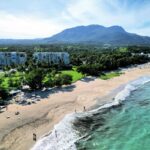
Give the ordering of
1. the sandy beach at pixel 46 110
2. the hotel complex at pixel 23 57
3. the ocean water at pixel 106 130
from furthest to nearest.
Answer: the hotel complex at pixel 23 57 < the sandy beach at pixel 46 110 < the ocean water at pixel 106 130

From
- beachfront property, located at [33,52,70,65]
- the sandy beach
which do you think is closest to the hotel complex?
beachfront property, located at [33,52,70,65]

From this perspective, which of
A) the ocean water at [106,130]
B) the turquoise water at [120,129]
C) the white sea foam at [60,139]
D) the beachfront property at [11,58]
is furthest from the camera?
the beachfront property at [11,58]

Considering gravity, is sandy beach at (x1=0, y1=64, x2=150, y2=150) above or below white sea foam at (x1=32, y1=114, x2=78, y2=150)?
below

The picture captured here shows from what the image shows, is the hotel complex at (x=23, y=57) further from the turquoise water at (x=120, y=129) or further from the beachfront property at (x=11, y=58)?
the turquoise water at (x=120, y=129)

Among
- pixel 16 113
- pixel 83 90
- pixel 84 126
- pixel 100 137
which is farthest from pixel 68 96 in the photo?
pixel 100 137

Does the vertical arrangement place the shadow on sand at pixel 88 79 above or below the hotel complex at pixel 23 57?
below

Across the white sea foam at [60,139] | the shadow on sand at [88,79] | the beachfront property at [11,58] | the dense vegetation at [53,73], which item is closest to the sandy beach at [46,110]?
the shadow on sand at [88,79]

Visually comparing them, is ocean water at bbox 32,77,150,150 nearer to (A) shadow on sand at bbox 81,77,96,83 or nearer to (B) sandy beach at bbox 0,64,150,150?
(B) sandy beach at bbox 0,64,150,150
